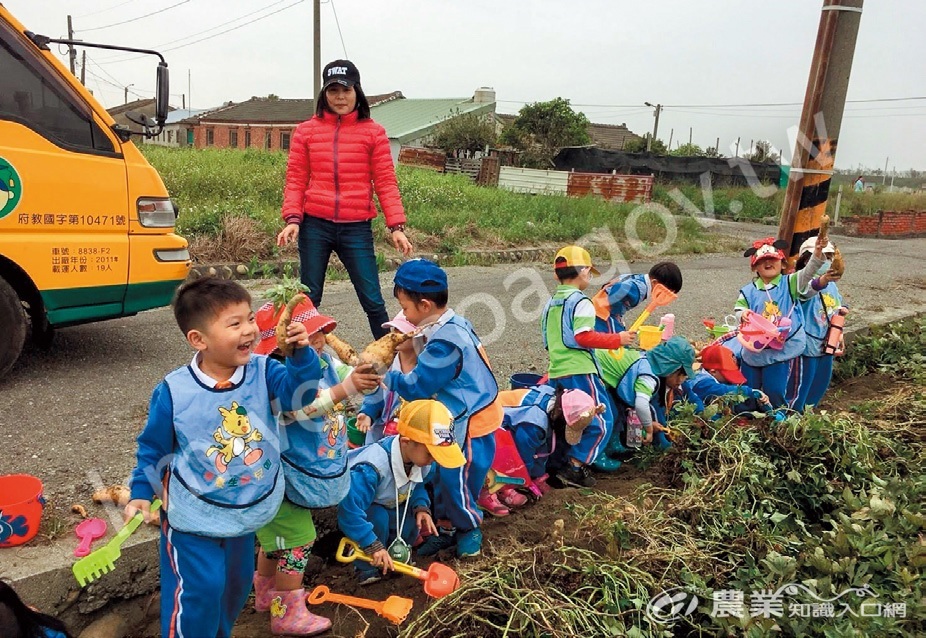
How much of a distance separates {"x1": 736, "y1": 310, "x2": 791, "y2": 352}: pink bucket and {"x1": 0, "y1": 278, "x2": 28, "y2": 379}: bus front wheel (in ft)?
14.9

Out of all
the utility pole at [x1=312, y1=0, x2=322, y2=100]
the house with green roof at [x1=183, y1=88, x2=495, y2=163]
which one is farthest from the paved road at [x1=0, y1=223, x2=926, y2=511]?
the house with green roof at [x1=183, y1=88, x2=495, y2=163]

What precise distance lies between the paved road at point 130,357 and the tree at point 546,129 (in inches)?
739

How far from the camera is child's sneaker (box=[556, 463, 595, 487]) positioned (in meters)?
3.85

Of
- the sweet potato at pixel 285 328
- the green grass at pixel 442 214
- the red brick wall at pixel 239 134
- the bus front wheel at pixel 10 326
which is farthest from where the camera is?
the red brick wall at pixel 239 134

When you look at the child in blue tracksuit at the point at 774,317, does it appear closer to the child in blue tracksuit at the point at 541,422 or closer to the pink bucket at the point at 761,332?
the pink bucket at the point at 761,332

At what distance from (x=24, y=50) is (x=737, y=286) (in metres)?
9.03

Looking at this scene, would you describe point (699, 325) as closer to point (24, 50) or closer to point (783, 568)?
point (783, 568)

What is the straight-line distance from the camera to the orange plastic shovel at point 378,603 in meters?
2.56

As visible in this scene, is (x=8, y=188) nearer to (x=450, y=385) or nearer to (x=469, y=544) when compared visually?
(x=450, y=385)

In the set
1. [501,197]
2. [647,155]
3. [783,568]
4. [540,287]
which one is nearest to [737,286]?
[540,287]

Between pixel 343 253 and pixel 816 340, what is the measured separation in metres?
3.22

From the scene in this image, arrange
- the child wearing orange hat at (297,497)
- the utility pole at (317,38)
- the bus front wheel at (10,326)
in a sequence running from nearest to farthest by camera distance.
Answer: the child wearing orange hat at (297,497), the bus front wheel at (10,326), the utility pole at (317,38)

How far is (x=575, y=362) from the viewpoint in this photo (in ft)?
12.6

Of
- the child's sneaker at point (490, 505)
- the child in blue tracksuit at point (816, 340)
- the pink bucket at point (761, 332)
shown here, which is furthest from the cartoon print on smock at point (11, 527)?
the child in blue tracksuit at point (816, 340)
